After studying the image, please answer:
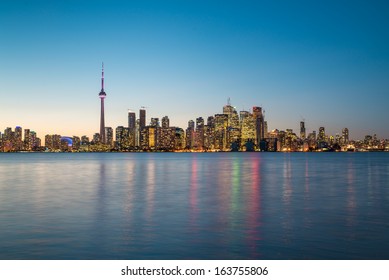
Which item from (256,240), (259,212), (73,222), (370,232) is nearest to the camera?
(256,240)

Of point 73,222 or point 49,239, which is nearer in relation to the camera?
point 49,239

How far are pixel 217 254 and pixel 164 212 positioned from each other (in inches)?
471

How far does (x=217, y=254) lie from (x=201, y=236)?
3503 mm

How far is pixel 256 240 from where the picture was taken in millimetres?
19281
